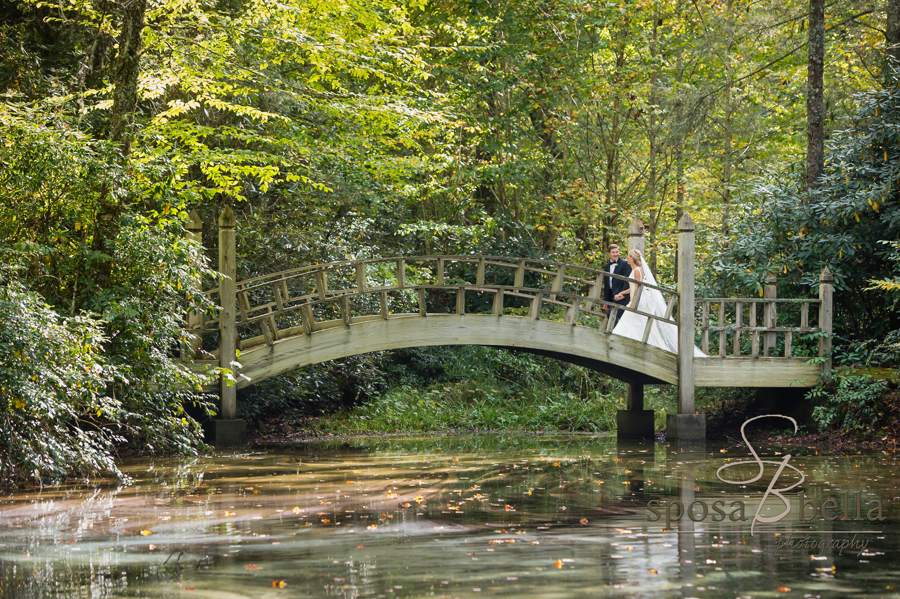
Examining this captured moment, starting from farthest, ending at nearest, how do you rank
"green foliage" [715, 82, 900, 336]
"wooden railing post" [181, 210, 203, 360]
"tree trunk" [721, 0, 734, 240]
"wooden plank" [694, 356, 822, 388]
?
"tree trunk" [721, 0, 734, 240] → "green foliage" [715, 82, 900, 336] → "wooden plank" [694, 356, 822, 388] → "wooden railing post" [181, 210, 203, 360]

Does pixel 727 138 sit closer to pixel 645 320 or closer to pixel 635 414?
pixel 645 320

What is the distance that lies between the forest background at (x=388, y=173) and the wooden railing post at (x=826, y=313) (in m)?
0.44

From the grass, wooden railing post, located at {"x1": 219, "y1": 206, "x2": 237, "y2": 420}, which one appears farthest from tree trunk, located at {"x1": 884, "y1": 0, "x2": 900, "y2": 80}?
wooden railing post, located at {"x1": 219, "y1": 206, "x2": 237, "y2": 420}

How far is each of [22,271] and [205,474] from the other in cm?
293

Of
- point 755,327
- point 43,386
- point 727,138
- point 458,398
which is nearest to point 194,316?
point 43,386

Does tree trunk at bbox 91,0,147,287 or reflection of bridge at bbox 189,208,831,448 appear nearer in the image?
tree trunk at bbox 91,0,147,287

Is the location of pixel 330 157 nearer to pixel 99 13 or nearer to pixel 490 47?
pixel 99 13

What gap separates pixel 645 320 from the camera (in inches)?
555

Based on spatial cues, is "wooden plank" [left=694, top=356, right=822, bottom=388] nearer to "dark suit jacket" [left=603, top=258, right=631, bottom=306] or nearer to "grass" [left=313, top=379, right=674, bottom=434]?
"dark suit jacket" [left=603, top=258, right=631, bottom=306]

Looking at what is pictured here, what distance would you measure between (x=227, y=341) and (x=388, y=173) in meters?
4.90

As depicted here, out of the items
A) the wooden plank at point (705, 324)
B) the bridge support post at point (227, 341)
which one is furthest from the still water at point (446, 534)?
the wooden plank at point (705, 324)

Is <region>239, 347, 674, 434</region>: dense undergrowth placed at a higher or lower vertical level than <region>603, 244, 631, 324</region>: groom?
lower

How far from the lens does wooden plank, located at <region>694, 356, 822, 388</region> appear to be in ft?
45.1

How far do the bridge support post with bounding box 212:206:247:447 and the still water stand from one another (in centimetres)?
182
